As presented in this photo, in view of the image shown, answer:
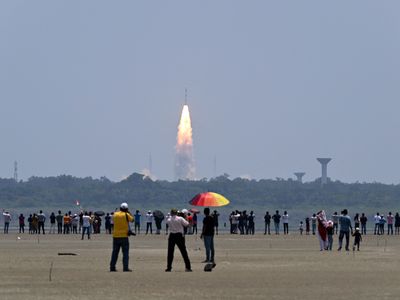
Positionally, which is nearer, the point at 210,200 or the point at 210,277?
the point at 210,277

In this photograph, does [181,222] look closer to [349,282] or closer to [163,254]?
[349,282]

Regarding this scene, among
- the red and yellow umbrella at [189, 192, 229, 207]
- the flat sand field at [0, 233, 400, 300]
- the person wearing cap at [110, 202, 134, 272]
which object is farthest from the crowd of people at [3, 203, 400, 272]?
the red and yellow umbrella at [189, 192, 229, 207]

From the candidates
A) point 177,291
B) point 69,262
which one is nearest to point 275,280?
point 177,291

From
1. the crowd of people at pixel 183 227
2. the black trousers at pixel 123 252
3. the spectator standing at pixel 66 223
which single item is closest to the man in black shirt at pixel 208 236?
the crowd of people at pixel 183 227

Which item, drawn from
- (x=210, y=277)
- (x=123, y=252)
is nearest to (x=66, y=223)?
(x=123, y=252)

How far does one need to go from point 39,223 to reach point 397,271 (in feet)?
141

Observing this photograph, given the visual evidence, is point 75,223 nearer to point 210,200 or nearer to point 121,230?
point 210,200

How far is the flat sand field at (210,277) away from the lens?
27.4 m

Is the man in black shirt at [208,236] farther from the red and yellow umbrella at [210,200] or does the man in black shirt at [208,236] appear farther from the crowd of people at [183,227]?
the red and yellow umbrella at [210,200]

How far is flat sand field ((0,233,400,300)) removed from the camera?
89.8 feet

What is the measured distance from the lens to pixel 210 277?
3186 cm

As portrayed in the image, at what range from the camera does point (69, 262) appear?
38.3 metres

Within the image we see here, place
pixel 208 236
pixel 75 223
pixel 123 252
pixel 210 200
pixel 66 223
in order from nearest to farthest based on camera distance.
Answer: pixel 123 252
pixel 208 236
pixel 210 200
pixel 66 223
pixel 75 223

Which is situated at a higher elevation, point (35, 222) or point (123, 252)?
point (35, 222)
